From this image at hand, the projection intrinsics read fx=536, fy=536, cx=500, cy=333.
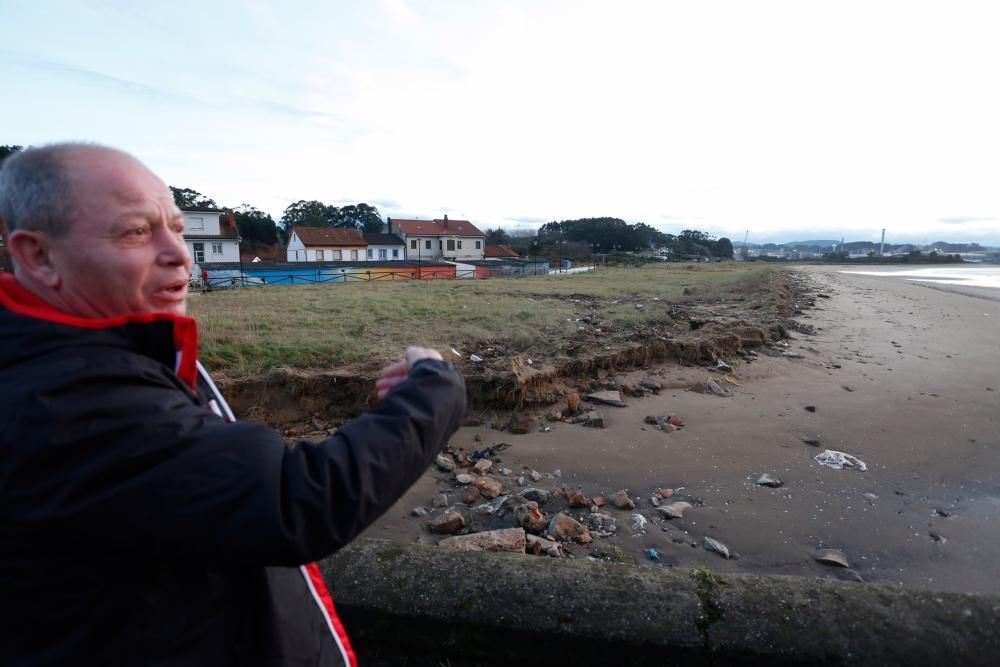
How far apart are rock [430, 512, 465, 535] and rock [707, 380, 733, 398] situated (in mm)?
4736

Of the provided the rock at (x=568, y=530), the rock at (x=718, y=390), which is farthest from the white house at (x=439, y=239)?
the rock at (x=568, y=530)

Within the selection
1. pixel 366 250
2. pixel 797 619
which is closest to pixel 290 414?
pixel 797 619

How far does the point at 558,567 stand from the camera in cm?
212

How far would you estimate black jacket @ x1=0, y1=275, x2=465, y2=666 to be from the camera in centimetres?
84

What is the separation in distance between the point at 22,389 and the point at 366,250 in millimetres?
51718

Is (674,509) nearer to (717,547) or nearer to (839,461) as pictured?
(717,547)

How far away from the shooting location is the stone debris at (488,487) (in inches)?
187

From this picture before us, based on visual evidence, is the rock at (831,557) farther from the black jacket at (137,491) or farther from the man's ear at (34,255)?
the man's ear at (34,255)

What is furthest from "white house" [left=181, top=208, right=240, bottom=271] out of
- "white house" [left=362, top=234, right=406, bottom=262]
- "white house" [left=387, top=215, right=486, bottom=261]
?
"white house" [left=387, top=215, right=486, bottom=261]

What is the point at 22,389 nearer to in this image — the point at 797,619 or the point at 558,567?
the point at 558,567

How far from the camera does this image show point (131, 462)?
86cm

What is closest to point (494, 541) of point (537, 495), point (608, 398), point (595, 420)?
point (537, 495)

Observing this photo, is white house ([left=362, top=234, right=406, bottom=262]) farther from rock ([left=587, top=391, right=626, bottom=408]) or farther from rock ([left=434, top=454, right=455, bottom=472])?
rock ([left=434, top=454, right=455, bottom=472])

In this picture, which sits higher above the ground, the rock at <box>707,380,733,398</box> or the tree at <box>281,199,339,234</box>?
the tree at <box>281,199,339,234</box>
